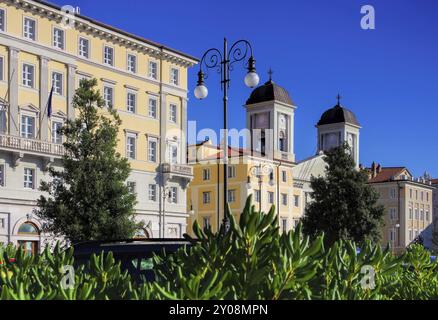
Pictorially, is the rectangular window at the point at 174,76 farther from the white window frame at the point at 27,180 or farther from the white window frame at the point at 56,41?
the white window frame at the point at 27,180

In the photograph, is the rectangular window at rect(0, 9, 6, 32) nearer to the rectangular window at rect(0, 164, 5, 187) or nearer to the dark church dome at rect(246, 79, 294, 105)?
the rectangular window at rect(0, 164, 5, 187)

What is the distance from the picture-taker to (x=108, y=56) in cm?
5469

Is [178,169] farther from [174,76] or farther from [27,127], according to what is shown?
[27,127]

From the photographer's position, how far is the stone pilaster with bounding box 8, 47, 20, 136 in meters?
46.1

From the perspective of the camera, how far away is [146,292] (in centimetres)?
236

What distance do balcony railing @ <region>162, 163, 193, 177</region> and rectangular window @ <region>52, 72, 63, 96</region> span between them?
11.9 metres

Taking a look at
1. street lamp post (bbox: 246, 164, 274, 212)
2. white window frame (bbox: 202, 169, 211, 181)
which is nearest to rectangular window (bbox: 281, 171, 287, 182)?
street lamp post (bbox: 246, 164, 274, 212)

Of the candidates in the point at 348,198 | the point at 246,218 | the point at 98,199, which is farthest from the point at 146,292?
the point at 348,198

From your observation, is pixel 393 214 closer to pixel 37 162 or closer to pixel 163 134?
pixel 163 134

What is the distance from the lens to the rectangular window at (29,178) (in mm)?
46594

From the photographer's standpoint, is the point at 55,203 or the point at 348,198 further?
the point at 348,198

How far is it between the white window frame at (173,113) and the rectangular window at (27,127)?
15029mm

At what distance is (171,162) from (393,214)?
57.1m

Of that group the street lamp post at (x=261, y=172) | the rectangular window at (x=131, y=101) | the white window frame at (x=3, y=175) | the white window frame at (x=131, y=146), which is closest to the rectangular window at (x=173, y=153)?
the white window frame at (x=131, y=146)
